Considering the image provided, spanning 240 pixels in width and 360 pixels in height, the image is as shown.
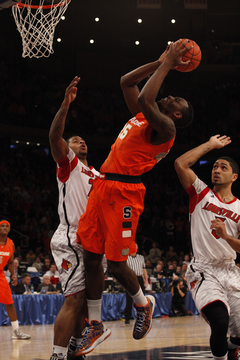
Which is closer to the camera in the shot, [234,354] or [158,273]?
[234,354]

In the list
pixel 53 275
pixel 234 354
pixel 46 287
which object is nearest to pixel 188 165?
pixel 234 354

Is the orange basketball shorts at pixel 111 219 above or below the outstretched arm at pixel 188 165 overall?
below

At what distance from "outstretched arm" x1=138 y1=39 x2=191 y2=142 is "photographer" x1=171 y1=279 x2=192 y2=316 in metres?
10.5

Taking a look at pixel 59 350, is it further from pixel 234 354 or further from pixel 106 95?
pixel 106 95

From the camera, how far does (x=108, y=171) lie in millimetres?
4121

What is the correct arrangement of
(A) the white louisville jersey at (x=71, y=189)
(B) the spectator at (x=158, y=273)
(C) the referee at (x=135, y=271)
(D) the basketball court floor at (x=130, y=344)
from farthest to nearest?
(B) the spectator at (x=158, y=273), (C) the referee at (x=135, y=271), (D) the basketball court floor at (x=130, y=344), (A) the white louisville jersey at (x=71, y=189)

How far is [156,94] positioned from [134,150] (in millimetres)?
566

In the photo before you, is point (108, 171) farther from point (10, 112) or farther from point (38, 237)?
point (10, 112)

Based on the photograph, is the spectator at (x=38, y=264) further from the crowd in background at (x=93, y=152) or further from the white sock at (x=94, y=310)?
the white sock at (x=94, y=310)

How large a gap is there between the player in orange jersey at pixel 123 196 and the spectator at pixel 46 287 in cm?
756

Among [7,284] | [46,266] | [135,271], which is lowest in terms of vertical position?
[46,266]

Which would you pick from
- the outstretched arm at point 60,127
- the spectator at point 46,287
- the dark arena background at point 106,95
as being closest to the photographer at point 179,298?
the dark arena background at point 106,95

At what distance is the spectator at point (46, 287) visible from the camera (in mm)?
11479

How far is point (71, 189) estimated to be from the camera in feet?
15.0
